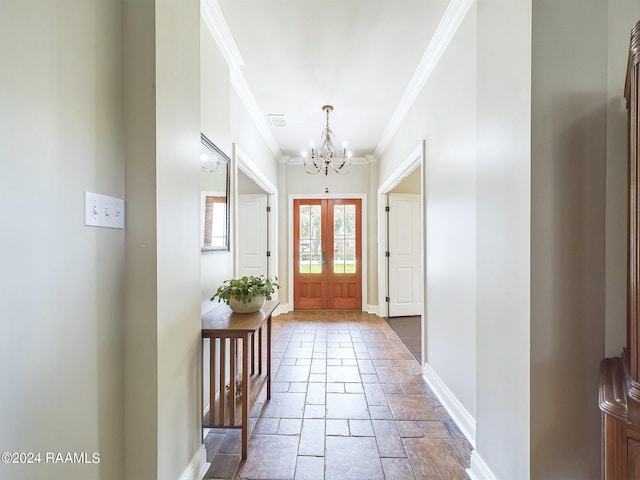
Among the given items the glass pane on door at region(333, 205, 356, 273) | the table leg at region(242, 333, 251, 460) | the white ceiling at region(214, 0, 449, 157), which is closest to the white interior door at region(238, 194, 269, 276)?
the glass pane on door at region(333, 205, 356, 273)

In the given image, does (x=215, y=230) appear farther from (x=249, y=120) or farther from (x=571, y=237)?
(x=571, y=237)

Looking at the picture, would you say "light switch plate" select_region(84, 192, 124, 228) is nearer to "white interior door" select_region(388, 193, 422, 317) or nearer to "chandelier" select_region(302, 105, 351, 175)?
"chandelier" select_region(302, 105, 351, 175)

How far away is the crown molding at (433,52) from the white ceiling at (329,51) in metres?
0.04

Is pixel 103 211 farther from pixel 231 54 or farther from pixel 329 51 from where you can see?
pixel 329 51

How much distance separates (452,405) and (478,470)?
2.02 feet

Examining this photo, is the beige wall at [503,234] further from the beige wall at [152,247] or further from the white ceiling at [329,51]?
the beige wall at [152,247]

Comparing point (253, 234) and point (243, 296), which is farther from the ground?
point (253, 234)

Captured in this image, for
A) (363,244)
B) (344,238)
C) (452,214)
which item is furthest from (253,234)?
(452,214)

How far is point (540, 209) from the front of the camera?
117cm

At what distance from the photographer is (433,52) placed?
2.41m

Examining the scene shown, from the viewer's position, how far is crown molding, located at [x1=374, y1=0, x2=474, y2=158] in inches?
77.5

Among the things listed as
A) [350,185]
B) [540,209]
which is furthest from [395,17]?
[350,185]

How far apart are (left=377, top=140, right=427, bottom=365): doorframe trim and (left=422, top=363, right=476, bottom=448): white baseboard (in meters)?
0.19

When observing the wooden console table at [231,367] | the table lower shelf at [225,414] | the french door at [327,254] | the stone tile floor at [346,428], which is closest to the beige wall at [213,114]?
the wooden console table at [231,367]
